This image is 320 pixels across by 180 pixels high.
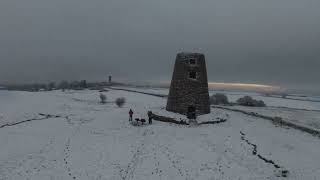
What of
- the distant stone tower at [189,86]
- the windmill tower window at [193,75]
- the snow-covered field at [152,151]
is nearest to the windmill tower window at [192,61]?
the distant stone tower at [189,86]

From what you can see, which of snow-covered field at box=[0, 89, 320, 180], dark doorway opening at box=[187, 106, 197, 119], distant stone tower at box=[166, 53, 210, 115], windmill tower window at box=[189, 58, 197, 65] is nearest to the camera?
snow-covered field at box=[0, 89, 320, 180]

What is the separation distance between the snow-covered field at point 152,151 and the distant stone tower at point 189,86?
226 cm

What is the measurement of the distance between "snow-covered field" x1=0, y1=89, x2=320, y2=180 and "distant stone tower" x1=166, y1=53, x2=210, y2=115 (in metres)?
2.26

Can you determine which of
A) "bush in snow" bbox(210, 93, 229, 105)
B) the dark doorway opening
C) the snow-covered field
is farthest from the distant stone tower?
"bush in snow" bbox(210, 93, 229, 105)

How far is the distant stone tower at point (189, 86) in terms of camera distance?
36.0m

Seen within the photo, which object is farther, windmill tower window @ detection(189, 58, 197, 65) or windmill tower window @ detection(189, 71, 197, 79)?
windmill tower window @ detection(189, 58, 197, 65)

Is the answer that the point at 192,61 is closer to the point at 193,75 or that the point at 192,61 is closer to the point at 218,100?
the point at 193,75

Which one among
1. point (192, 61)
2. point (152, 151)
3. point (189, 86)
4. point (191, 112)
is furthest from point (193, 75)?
point (152, 151)

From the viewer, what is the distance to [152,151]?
2297 cm

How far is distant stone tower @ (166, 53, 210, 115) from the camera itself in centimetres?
3597

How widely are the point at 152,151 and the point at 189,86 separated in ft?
46.8

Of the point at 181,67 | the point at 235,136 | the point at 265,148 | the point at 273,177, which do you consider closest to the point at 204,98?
the point at 181,67

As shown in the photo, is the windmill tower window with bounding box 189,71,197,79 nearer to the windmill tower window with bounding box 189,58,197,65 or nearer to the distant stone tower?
the distant stone tower

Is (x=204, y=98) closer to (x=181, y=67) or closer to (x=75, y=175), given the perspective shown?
(x=181, y=67)
